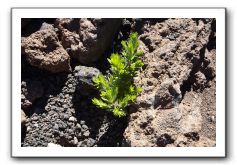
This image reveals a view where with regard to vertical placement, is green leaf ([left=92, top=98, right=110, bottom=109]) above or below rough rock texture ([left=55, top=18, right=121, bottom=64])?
below

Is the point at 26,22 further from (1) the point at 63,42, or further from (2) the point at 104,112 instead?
(2) the point at 104,112

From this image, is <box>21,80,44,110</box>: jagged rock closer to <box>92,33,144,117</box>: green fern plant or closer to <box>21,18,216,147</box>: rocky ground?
<box>21,18,216,147</box>: rocky ground

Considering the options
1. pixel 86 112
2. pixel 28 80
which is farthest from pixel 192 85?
pixel 28 80

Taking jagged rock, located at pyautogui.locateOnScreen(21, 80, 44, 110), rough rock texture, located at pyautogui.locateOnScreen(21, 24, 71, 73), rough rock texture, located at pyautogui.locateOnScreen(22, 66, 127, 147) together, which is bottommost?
rough rock texture, located at pyautogui.locateOnScreen(22, 66, 127, 147)

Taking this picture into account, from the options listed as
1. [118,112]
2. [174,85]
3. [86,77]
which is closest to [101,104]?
[118,112]

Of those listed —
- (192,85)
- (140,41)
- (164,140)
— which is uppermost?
(140,41)

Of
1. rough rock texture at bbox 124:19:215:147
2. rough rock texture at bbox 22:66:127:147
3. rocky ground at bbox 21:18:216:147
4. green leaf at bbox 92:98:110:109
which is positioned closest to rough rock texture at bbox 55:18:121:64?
rocky ground at bbox 21:18:216:147

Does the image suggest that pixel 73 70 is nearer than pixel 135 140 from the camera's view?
No
